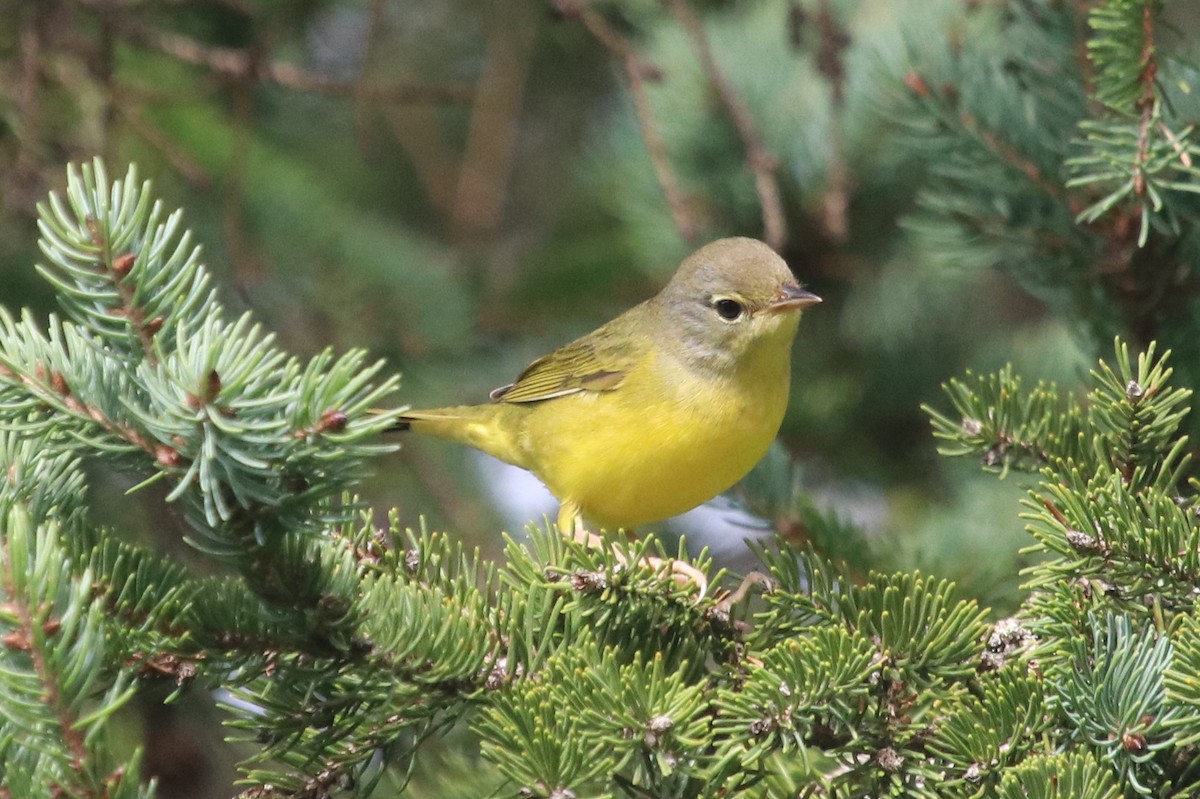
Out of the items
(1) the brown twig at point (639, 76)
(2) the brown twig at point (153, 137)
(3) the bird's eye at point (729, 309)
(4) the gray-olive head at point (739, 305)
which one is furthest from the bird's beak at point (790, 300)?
(2) the brown twig at point (153, 137)

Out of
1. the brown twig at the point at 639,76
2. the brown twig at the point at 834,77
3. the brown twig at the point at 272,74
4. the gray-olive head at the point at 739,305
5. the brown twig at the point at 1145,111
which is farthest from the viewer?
the brown twig at the point at 272,74

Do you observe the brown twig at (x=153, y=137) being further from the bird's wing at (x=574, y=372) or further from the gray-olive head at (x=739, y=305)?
the gray-olive head at (x=739, y=305)

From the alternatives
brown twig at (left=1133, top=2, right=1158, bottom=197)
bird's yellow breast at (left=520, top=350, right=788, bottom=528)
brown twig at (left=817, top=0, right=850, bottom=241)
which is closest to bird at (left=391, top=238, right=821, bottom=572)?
bird's yellow breast at (left=520, top=350, right=788, bottom=528)

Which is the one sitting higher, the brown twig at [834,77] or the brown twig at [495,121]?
the brown twig at [495,121]

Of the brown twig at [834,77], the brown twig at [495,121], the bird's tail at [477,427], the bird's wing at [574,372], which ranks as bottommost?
the bird's tail at [477,427]

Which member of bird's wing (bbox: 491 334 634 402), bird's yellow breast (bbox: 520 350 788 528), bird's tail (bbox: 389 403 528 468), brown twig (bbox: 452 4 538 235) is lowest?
bird's yellow breast (bbox: 520 350 788 528)

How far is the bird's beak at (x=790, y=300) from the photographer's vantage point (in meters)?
4.12

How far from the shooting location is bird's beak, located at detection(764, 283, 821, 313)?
412cm

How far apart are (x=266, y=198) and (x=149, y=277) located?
11.5ft

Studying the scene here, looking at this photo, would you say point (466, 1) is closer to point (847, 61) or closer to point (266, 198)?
point (266, 198)

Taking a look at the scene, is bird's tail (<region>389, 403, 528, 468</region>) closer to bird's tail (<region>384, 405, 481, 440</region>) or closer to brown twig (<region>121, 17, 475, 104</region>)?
bird's tail (<region>384, 405, 481, 440</region>)

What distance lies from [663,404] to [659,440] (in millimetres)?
185

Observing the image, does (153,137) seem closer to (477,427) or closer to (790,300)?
(477,427)

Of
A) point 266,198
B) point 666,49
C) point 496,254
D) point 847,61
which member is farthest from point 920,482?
point 266,198
